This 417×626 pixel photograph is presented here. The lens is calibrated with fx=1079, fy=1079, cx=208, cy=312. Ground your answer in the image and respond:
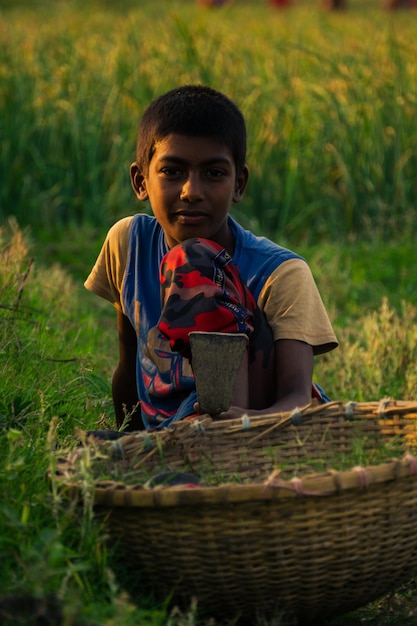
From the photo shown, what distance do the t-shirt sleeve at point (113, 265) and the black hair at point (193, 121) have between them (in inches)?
10.1

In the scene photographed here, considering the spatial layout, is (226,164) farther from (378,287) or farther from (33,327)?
(378,287)

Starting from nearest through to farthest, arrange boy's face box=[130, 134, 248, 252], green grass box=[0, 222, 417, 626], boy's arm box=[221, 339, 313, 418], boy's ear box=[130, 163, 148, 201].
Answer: green grass box=[0, 222, 417, 626] → boy's arm box=[221, 339, 313, 418] → boy's face box=[130, 134, 248, 252] → boy's ear box=[130, 163, 148, 201]

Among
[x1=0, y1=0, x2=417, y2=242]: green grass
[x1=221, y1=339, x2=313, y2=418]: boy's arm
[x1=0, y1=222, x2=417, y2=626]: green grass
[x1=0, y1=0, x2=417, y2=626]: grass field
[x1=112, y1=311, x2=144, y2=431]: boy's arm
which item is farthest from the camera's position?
[x1=0, y1=0, x2=417, y2=242]: green grass

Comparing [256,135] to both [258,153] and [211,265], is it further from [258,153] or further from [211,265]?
[211,265]

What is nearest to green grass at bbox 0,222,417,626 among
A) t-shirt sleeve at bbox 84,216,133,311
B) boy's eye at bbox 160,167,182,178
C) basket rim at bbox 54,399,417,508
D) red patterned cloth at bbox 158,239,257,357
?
basket rim at bbox 54,399,417,508

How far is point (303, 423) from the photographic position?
9.65 ft

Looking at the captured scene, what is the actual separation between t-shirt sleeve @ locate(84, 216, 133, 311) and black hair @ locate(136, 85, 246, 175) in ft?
0.84

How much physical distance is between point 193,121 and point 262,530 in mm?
1323

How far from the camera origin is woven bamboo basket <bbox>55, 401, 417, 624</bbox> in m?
2.36

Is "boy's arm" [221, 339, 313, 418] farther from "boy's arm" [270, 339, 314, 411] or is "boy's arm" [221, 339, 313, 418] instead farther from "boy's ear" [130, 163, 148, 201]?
"boy's ear" [130, 163, 148, 201]

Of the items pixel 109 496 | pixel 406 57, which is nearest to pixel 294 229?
pixel 406 57

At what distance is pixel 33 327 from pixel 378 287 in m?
2.54

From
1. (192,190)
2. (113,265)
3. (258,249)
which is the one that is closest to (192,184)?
(192,190)

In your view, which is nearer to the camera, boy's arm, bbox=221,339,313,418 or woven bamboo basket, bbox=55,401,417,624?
woven bamboo basket, bbox=55,401,417,624
